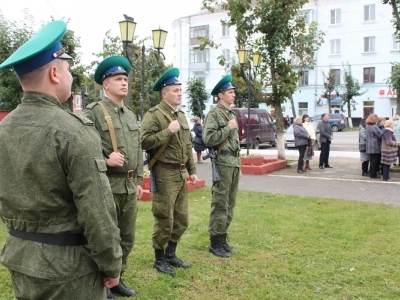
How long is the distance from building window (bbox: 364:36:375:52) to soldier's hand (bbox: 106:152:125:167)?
132 ft

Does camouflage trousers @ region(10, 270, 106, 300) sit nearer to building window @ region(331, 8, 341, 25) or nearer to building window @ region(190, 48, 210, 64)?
building window @ region(331, 8, 341, 25)

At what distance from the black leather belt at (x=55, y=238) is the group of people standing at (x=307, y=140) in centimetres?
1127

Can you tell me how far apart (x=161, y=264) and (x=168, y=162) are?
3.54 feet

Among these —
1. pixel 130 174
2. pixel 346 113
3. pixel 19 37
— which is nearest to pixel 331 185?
pixel 130 174

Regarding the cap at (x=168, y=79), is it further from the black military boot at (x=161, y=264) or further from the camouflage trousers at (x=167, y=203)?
the black military boot at (x=161, y=264)

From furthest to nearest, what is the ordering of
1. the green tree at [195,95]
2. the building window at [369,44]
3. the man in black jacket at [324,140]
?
the building window at [369,44] → the green tree at [195,95] → the man in black jacket at [324,140]

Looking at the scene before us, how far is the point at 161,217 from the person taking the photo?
4332 mm

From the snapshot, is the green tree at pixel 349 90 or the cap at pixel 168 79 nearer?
the cap at pixel 168 79

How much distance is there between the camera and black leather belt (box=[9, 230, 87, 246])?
199 cm

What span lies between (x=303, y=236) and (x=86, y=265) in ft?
14.4

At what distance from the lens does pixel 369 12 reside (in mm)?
38906

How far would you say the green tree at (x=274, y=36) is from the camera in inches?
535

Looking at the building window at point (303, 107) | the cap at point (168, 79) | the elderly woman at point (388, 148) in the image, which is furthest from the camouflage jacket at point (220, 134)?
the building window at point (303, 107)

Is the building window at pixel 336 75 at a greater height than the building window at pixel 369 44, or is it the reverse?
the building window at pixel 369 44
